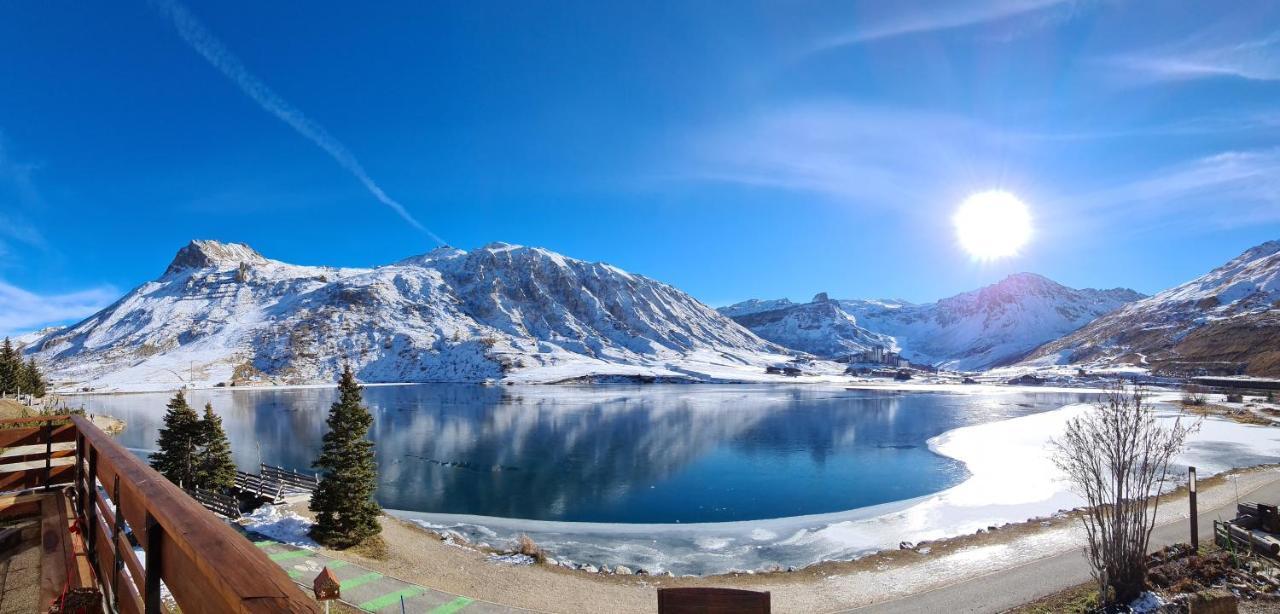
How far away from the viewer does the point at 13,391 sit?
2340 inches

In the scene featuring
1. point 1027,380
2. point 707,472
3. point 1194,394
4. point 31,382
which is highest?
point 31,382

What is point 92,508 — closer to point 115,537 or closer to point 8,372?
point 115,537

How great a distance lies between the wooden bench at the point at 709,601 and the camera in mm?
4566

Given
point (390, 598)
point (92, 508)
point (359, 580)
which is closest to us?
point (92, 508)

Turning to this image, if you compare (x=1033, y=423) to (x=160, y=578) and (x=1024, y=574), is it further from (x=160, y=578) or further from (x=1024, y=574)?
(x=160, y=578)

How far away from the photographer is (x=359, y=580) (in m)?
20.8

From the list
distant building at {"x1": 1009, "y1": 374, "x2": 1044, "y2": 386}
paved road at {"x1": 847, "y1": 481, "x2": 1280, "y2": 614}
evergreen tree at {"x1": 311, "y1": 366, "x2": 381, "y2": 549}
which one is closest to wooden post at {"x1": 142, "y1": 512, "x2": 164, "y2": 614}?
paved road at {"x1": 847, "y1": 481, "x2": 1280, "y2": 614}

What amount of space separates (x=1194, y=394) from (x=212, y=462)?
5871 inches

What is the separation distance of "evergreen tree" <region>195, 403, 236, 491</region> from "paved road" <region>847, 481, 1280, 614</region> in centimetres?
3237

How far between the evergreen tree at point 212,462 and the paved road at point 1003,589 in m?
32.4

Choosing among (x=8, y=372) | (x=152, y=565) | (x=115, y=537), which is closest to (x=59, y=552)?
(x=115, y=537)

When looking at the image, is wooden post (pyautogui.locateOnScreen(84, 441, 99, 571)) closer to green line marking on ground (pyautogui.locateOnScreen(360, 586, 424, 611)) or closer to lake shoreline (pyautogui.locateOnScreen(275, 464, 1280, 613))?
green line marking on ground (pyautogui.locateOnScreen(360, 586, 424, 611))

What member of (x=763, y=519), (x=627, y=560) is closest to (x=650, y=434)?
(x=763, y=519)

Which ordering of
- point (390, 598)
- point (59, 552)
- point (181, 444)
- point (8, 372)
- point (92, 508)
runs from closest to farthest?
point (92, 508) < point (59, 552) < point (390, 598) < point (181, 444) < point (8, 372)
